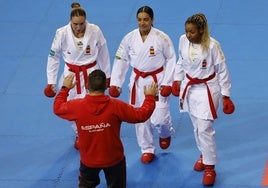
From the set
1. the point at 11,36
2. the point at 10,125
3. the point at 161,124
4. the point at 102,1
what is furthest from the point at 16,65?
the point at 161,124

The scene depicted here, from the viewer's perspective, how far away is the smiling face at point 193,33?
658 centimetres

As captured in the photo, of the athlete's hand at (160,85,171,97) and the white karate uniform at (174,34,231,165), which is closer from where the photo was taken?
the white karate uniform at (174,34,231,165)

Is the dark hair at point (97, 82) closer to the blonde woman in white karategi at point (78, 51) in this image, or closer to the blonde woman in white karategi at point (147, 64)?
the blonde woman in white karategi at point (147, 64)

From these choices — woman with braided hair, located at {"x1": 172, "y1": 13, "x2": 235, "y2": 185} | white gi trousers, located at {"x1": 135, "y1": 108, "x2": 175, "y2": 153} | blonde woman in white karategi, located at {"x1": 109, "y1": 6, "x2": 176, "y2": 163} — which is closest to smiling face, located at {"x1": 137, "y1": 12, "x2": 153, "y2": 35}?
blonde woman in white karategi, located at {"x1": 109, "y1": 6, "x2": 176, "y2": 163}

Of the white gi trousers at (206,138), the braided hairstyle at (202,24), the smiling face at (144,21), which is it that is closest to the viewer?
the braided hairstyle at (202,24)

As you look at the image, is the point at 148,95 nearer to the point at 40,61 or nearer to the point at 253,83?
the point at 253,83

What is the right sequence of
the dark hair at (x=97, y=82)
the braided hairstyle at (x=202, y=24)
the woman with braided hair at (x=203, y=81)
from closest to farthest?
the dark hair at (x=97, y=82)
the braided hairstyle at (x=202, y=24)
the woman with braided hair at (x=203, y=81)

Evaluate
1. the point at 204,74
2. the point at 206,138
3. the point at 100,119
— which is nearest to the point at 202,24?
the point at 204,74

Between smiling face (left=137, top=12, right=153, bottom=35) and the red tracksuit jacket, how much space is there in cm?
130

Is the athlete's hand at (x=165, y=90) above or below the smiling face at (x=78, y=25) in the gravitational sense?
below

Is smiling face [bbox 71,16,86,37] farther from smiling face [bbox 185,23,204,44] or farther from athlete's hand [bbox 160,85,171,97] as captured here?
smiling face [bbox 185,23,204,44]

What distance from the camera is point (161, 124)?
7473mm

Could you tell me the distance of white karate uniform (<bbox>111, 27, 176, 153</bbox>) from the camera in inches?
282

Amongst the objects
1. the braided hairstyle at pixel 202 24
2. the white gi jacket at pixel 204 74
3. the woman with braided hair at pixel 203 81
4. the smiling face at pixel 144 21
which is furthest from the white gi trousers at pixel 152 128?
the braided hairstyle at pixel 202 24
